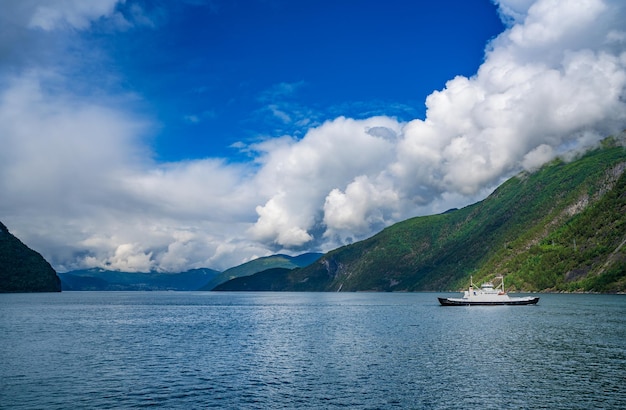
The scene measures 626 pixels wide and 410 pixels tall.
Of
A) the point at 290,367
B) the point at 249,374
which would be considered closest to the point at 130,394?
the point at 249,374

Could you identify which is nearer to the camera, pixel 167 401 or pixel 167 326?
pixel 167 401

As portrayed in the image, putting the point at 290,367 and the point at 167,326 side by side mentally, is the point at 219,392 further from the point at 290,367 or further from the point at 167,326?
the point at 167,326

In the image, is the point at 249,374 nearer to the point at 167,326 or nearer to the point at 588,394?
Answer: the point at 588,394

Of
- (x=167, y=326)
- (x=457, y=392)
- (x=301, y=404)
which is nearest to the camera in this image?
(x=301, y=404)

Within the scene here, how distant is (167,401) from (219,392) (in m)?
6.28

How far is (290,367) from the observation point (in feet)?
228

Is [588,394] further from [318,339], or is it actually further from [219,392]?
[318,339]

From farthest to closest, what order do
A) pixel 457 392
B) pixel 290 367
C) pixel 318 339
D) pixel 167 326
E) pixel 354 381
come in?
pixel 167 326
pixel 318 339
pixel 290 367
pixel 354 381
pixel 457 392

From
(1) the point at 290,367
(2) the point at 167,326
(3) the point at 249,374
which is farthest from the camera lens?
(2) the point at 167,326

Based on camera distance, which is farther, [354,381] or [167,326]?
[167,326]

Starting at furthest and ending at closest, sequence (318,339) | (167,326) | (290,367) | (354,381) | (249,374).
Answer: (167,326), (318,339), (290,367), (249,374), (354,381)

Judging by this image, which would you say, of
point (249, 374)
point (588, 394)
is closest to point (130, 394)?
point (249, 374)

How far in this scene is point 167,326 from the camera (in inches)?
5379

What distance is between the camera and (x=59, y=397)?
5166 centimetres
